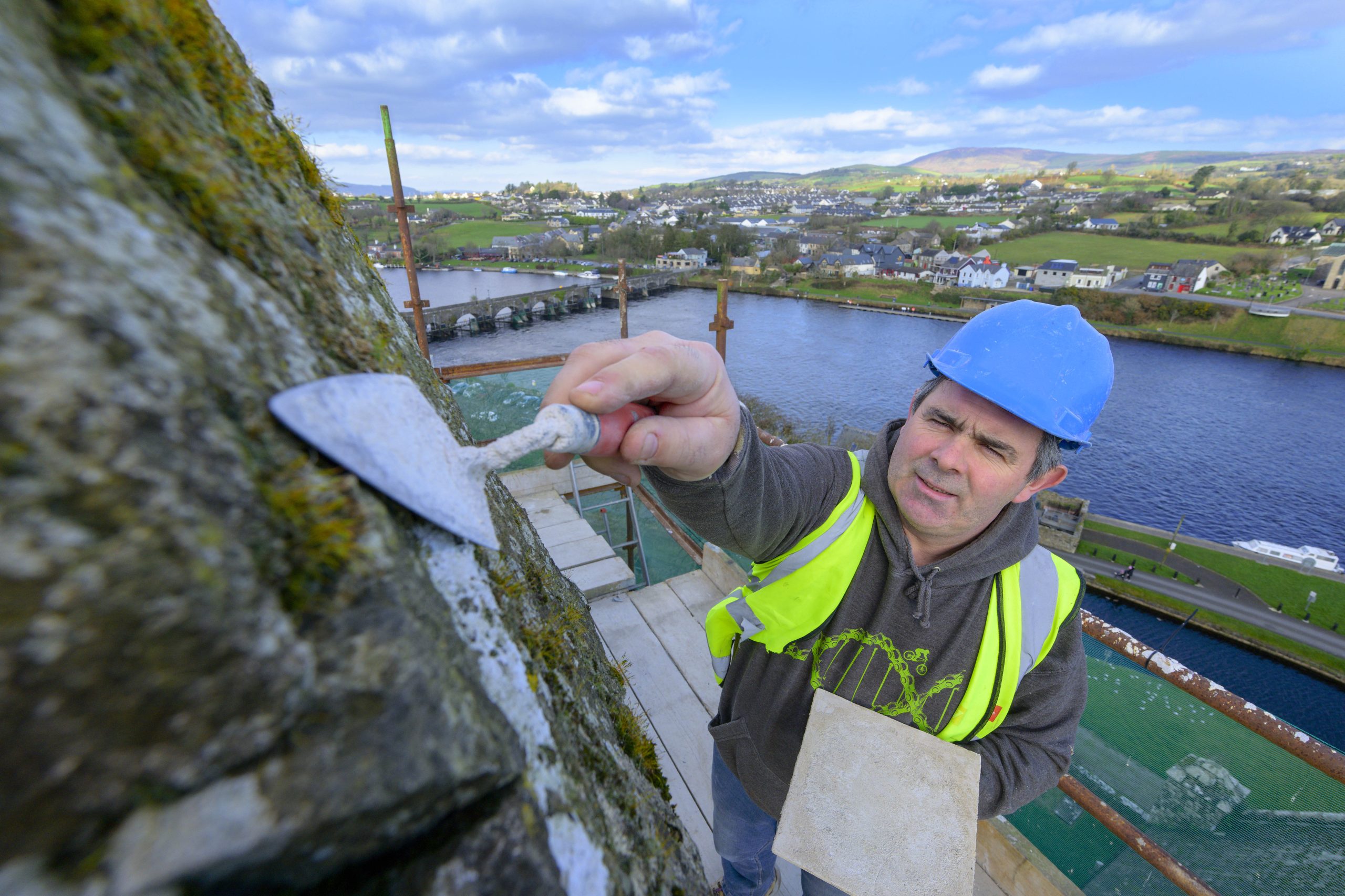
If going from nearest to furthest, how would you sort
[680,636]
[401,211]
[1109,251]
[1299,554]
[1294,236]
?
[680,636] < [401,211] < [1299,554] < [1109,251] < [1294,236]

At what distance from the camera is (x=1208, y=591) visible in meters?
21.1

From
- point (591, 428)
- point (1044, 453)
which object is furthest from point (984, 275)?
point (591, 428)

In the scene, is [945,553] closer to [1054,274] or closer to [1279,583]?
[1279,583]

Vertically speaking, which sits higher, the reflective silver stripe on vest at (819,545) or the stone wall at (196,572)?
the stone wall at (196,572)

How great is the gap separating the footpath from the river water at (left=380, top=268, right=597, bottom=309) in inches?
1725

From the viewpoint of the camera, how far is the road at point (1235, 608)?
1897 cm

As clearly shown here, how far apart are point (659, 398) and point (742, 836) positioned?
2.10m

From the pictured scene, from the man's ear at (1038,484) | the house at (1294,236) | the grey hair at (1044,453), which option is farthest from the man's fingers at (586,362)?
the house at (1294,236)

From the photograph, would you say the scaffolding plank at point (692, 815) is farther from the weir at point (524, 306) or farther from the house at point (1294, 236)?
the house at point (1294, 236)

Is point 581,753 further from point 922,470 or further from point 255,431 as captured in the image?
point 922,470

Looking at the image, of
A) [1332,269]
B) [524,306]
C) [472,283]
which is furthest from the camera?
[472,283]

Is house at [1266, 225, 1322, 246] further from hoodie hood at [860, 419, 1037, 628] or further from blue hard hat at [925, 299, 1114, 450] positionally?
hoodie hood at [860, 419, 1037, 628]

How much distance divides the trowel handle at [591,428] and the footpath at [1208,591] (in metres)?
26.9

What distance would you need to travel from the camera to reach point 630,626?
4473 mm
